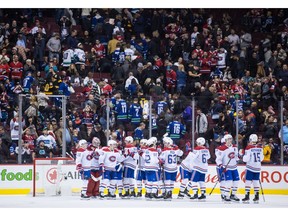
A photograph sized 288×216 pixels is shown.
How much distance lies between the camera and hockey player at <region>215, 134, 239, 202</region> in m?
27.9

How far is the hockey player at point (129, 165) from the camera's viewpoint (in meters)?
28.9

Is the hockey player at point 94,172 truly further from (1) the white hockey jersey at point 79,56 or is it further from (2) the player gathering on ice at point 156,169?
(1) the white hockey jersey at point 79,56

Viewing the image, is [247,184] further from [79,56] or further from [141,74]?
[79,56]

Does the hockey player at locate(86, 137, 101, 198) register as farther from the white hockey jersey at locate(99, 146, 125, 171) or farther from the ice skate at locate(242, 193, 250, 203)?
the ice skate at locate(242, 193, 250, 203)

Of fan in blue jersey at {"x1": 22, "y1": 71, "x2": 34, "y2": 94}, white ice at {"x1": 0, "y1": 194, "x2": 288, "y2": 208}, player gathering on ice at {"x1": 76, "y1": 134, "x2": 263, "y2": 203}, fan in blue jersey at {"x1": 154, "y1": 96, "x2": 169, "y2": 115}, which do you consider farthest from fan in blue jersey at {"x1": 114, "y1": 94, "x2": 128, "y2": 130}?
fan in blue jersey at {"x1": 22, "y1": 71, "x2": 34, "y2": 94}

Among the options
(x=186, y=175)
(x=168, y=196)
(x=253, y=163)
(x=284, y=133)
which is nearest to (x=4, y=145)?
(x=168, y=196)

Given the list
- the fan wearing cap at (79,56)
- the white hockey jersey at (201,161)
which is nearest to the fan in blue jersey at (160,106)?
the white hockey jersey at (201,161)

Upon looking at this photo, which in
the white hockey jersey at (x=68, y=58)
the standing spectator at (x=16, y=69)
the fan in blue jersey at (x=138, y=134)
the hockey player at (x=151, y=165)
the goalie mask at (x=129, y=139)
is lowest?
the hockey player at (x=151, y=165)

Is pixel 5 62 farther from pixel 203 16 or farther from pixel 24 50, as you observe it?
pixel 203 16

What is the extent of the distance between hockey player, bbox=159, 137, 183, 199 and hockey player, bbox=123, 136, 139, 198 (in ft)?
2.30

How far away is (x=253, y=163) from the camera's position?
2792cm

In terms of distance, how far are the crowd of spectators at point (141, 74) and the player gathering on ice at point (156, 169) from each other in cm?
143

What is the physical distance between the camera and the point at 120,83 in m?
34.1

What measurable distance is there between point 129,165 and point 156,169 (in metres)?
0.76
